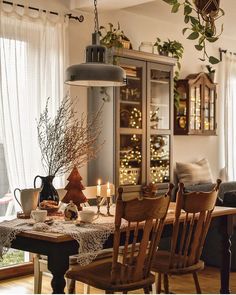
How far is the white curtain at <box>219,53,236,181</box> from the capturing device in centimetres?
756

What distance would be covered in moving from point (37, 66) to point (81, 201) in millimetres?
2001

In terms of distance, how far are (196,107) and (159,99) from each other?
1.03 metres

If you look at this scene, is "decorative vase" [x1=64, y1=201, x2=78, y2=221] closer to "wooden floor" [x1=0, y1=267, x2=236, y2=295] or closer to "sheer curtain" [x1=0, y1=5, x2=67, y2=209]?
"wooden floor" [x1=0, y1=267, x2=236, y2=295]

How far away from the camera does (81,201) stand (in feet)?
11.6

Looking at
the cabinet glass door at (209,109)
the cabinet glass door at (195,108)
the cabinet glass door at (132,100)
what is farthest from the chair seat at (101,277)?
the cabinet glass door at (209,109)

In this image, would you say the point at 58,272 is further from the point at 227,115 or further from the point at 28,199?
the point at 227,115

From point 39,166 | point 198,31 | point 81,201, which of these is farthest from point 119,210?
point 39,166

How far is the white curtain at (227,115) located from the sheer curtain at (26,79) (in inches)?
120

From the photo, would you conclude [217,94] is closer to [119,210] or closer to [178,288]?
[178,288]

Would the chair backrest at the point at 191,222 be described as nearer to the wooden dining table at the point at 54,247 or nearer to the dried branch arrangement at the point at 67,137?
the wooden dining table at the point at 54,247

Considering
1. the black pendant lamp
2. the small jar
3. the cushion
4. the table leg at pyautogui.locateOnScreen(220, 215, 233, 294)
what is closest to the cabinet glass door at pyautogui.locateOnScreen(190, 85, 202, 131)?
the cushion

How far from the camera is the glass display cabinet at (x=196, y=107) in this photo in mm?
6758

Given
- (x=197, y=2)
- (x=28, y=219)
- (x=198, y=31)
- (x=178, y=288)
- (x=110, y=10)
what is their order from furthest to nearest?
1. (x=110, y=10)
2. (x=178, y=288)
3. (x=28, y=219)
4. (x=197, y=2)
5. (x=198, y=31)

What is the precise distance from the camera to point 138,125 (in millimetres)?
5688
